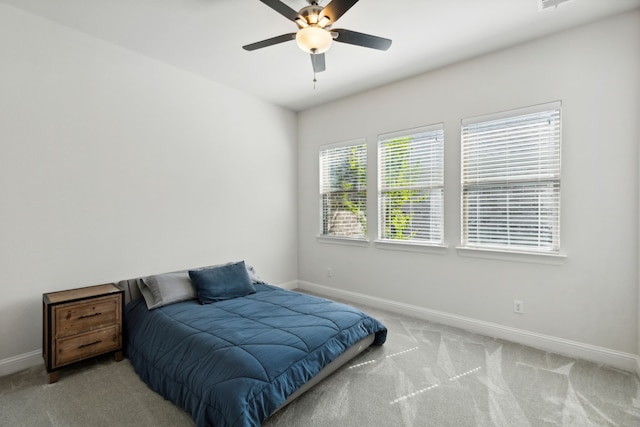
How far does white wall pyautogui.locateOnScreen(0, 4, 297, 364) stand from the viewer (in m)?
2.56

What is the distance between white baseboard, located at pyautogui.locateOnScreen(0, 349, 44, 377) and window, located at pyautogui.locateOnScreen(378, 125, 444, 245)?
364 centimetres

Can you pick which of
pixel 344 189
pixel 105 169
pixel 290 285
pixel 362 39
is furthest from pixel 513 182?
pixel 105 169

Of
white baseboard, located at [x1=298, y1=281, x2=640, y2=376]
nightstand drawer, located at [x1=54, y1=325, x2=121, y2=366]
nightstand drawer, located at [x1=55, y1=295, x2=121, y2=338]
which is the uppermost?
nightstand drawer, located at [x1=55, y1=295, x2=121, y2=338]

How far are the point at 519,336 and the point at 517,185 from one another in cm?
147

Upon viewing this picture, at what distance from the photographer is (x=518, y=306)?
3062 mm

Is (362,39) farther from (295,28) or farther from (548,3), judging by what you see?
(548,3)

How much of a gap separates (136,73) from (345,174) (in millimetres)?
2753

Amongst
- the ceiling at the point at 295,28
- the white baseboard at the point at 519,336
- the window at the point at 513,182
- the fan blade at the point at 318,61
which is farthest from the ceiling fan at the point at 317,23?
the white baseboard at the point at 519,336

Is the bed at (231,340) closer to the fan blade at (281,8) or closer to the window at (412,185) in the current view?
the window at (412,185)

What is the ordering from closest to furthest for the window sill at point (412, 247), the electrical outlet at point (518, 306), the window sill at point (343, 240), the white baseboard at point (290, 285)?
the electrical outlet at point (518, 306)
the window sill at point (412, 247)
the window sill at point (343, 240)
the white baseboard at point (290, 285)

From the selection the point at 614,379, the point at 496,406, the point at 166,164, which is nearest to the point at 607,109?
the point at 614,379

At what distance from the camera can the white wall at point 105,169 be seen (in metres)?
2.56

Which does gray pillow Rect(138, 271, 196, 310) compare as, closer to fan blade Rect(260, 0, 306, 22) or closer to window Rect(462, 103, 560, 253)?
fan blade Rect(260, 0, 306, 22)

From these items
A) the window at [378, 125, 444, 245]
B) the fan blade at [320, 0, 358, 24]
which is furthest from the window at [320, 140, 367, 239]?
the fan blade at [320, 0, 358, 24]
